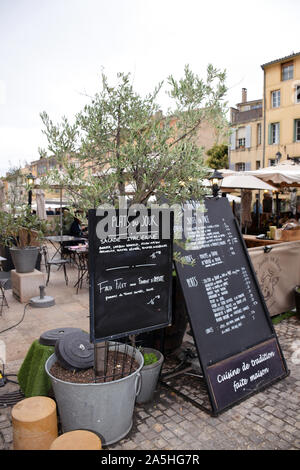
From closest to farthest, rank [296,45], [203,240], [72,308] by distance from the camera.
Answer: [203,240] → [72,308] → [296,45]

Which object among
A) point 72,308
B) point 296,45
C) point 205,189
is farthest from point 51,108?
point 296,45

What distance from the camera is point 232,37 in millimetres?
4973

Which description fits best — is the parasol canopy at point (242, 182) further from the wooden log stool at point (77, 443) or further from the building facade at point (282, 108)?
the building facade at point (282, 108)

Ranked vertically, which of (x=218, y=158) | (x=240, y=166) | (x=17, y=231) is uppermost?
(x=218, y=158)

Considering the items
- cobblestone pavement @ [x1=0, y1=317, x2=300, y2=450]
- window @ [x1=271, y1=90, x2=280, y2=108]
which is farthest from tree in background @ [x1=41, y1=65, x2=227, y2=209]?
window @ [x1=271, y1=90, x2=280, y2=108]

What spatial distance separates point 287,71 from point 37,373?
29.5 m

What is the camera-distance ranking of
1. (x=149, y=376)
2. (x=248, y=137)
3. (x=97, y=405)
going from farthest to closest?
(x=248, y=137) < (x=149, y=376) < (x=97, y=405)

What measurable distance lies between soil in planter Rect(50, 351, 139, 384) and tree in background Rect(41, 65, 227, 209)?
4.63 ft

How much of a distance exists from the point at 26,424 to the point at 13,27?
518 centimetres

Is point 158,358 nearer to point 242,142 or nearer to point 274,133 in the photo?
point 274,133

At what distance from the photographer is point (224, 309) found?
3506 millimetres

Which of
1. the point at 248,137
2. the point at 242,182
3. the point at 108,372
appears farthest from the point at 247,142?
the point at 108,372

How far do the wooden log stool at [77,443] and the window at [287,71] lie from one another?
29504 mm

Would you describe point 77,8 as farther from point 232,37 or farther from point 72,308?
point 72,308
